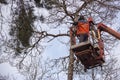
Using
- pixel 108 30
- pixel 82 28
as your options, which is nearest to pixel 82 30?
pixel 82 28

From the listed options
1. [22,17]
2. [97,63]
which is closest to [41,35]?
[22,17]

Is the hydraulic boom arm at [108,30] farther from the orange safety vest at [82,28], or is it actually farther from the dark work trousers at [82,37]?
the dark work trousers at [82,37]

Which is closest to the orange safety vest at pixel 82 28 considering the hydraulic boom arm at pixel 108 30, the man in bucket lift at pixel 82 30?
the man in bucket lift at pixel 82 30

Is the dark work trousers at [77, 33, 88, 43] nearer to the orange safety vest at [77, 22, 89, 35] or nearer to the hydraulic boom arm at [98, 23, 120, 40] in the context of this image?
the orange safety vest at [77, 22, 89, 35]

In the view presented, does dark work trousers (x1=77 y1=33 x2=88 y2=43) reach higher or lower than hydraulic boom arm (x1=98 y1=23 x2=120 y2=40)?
lower

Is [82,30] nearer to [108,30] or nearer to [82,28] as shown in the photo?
[82,28]

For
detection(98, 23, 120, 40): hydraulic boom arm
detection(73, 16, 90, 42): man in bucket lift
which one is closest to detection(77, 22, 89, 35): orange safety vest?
detection(73, 16, 90, 42): man in bucket lift

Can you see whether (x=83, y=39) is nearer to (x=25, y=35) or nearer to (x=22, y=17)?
(x=22, y=17)

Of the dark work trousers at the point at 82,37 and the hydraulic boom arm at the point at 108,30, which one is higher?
the hydraulic boom arm at the point at 108,30

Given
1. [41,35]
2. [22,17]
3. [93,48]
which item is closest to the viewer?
[93,48]

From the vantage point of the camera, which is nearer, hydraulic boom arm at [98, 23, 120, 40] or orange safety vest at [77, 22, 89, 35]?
hydraulic boom arm at [98, 23, 120, 40]

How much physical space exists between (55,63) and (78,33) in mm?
6439

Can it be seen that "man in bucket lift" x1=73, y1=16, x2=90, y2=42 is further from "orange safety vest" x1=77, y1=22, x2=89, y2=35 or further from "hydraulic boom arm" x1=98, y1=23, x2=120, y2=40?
"hydraulic boom arm" x1=98, y1=23, x2=120, y2=40

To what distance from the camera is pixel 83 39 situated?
1047cm
